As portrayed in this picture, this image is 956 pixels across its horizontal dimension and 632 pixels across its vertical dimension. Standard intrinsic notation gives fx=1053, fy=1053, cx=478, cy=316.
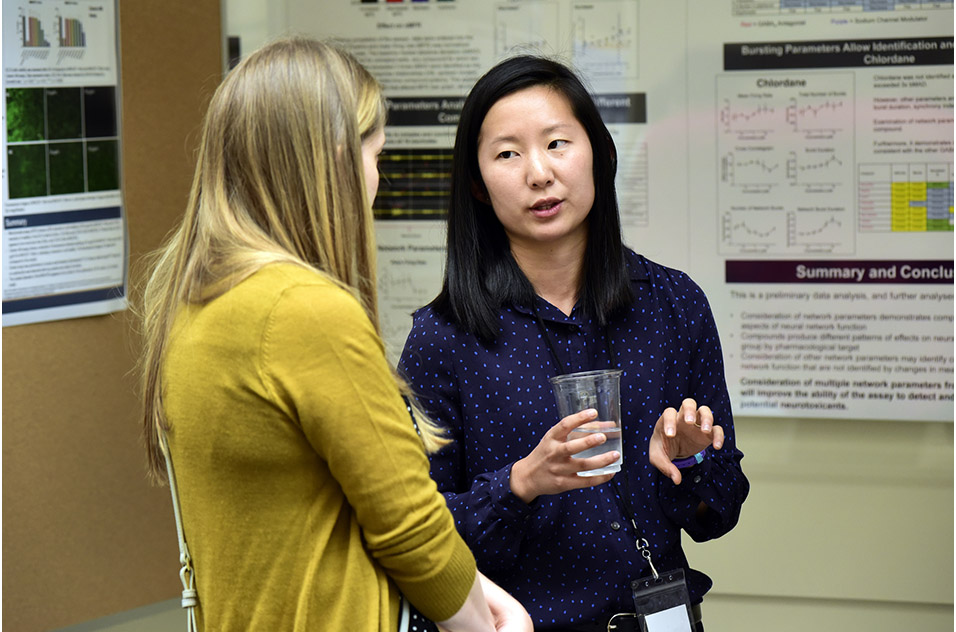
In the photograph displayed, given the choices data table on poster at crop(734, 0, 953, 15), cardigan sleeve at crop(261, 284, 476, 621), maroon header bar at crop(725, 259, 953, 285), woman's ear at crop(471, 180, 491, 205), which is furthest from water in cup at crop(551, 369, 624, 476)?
data table on poster at crop(734, 0, 953, 15)

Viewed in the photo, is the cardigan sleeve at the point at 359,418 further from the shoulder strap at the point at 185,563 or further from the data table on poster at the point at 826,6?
the data table on poster at the point at 826,6

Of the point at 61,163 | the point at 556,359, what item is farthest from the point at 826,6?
the point at 61,163

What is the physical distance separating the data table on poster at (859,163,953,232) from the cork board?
6.49ft

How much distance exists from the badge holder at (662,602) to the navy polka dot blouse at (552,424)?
0.03 m

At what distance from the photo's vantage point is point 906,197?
9.81 ft

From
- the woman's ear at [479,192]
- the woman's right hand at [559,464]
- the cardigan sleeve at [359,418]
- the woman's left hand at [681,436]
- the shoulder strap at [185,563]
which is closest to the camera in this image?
the cardigan sleeve at [359,418]

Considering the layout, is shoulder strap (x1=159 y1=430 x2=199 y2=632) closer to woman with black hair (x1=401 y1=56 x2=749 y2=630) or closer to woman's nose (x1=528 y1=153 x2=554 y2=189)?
woman with black hair (x1=401 y1=56 x2=749 y2=630)

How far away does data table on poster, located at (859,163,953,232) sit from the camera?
296cm

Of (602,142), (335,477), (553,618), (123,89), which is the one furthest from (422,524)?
(123,89)

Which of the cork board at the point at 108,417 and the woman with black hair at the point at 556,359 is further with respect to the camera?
the cork board at the point at 108,417

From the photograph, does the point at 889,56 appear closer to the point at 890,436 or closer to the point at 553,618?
the point at 890,436

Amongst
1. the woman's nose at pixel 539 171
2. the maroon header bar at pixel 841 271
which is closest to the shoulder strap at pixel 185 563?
the woman's nose at pixel 539 171

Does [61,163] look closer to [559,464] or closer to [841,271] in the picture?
[559,464]

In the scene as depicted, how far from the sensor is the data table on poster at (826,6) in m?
2.93
